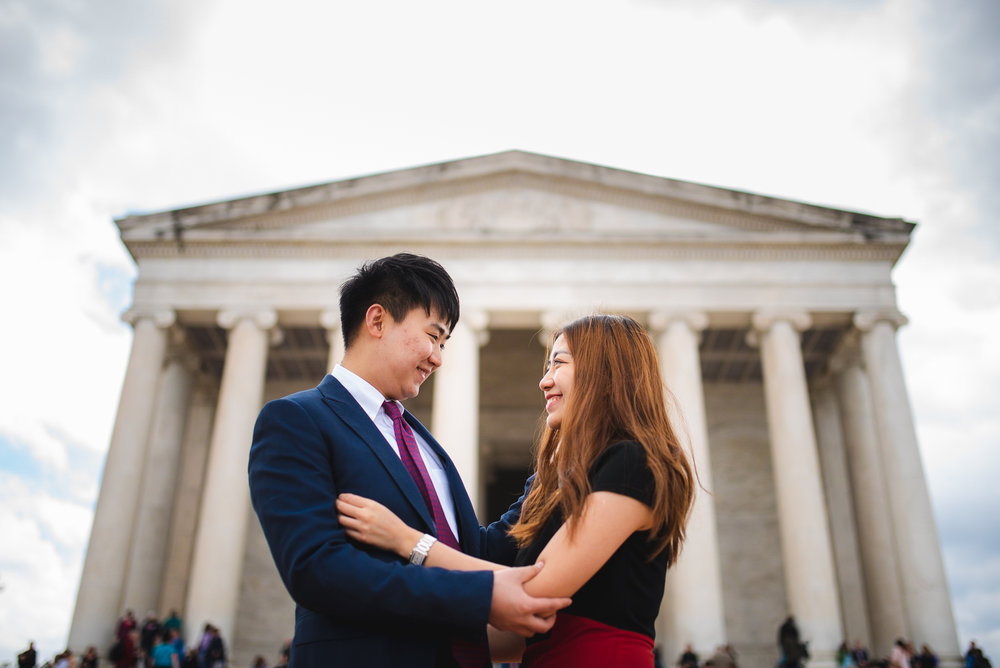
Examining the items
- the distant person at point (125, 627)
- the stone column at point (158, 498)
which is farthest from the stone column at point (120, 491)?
the stone column at point (158, 498)

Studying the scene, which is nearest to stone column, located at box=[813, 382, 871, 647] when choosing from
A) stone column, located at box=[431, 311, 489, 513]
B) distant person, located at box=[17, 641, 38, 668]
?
stone column, located at box=[431, 311, 489, 513]

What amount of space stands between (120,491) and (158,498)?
474 centimetres

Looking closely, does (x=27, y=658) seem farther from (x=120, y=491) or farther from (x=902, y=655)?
(x=902, y=655)

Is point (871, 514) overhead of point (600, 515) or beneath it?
overhead

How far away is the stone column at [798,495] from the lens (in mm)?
25094

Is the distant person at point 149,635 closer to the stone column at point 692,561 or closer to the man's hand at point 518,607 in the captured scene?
the stone column at point 692,561

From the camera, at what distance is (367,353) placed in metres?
4.67

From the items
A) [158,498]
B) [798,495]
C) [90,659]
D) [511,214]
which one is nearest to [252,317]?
[158,498]

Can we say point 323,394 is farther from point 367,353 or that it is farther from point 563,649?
point 563,649

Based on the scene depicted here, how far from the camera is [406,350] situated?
15.2 ft

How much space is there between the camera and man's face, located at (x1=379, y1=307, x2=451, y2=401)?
182 inches

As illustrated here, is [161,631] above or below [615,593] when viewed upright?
above

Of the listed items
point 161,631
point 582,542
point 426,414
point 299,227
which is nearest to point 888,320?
point 426,414

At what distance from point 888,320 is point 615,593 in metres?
28.5
